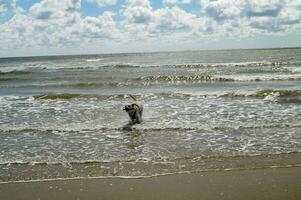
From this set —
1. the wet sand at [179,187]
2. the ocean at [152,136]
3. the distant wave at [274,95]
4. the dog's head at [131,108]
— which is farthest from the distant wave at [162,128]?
the distant wave at [274,95]

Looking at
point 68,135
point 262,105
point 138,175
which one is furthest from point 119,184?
point 262,105

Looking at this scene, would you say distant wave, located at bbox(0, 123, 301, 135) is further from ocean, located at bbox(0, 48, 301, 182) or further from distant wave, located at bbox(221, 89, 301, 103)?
distant wave, located at bbox(221, 89, 301, 103)

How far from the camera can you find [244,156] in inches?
385

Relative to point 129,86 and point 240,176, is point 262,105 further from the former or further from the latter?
point 129,86

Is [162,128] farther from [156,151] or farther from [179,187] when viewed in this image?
[179,187]

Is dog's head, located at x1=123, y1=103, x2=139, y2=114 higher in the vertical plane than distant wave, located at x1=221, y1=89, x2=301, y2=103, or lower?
higher

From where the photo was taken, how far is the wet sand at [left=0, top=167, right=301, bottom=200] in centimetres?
739

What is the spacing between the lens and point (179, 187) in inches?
309

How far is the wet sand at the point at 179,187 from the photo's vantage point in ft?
24.2

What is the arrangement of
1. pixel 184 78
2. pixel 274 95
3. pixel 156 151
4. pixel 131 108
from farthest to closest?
1. pixel 184 78
2. pixel 274 95
3. pixel 131 108
4. pixel 156 151

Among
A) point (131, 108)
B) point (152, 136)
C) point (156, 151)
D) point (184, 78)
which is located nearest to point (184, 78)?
point (184, 78)

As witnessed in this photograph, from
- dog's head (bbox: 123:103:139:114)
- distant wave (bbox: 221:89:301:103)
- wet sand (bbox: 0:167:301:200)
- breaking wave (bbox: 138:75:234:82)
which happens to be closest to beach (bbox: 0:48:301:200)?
wet sand (bbox: 0:167:301:200)

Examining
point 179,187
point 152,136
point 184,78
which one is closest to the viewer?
point 179,187

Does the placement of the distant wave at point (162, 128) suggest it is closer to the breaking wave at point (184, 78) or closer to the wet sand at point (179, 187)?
the wet sand at point (179, 187)
